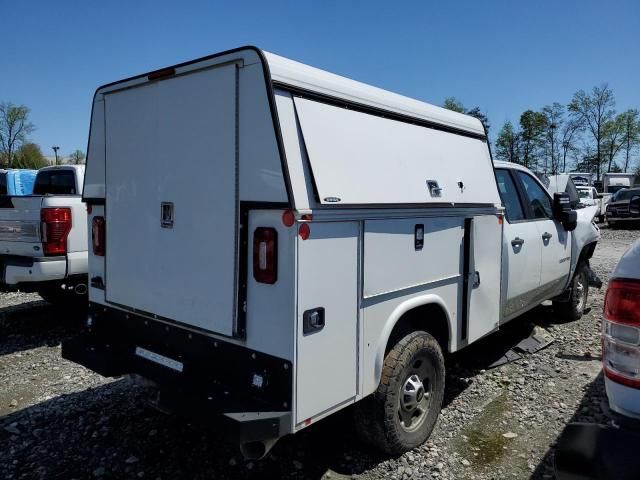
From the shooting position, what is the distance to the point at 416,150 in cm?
347

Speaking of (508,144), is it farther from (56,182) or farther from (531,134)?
(56,182)

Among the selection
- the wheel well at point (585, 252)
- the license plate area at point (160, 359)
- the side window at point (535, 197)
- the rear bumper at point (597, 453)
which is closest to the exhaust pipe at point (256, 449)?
the license plate area at point (160, 359)

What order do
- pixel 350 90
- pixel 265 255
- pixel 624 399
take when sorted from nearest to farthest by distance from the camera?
pixel 624 399 → pixel 265 255 → pixel 350 90

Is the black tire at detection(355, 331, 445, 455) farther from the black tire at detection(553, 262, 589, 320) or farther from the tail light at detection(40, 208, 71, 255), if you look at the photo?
the tail light at detection(40, 208, 71, 255)

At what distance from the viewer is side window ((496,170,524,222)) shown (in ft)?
15.8

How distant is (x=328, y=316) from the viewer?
2.68m

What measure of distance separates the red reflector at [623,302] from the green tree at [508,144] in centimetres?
5239

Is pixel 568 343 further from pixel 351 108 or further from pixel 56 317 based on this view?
pixel 56 317

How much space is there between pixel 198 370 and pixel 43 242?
3880mm

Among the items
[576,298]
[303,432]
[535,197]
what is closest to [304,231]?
[303,432]

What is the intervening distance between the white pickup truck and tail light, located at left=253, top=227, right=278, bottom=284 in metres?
4.26

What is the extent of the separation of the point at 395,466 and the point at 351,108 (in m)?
2.33

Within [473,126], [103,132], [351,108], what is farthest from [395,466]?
[103,132]

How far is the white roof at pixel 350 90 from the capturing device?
2.62 meters
